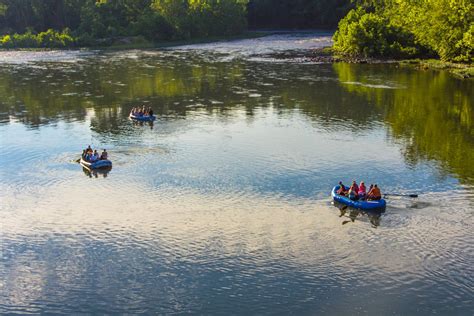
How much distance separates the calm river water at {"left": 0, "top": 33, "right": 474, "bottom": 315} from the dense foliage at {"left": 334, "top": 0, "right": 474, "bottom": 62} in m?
21.2

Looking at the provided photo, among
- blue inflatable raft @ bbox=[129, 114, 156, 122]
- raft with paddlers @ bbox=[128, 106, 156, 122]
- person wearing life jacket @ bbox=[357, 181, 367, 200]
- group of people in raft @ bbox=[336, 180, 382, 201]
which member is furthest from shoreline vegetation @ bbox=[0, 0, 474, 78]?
group of people in raft @ bbox=[336, 180, 382, 201]

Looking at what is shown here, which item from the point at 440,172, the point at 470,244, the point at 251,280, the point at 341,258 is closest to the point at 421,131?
the point at 440,172

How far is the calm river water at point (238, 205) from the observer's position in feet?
84.6

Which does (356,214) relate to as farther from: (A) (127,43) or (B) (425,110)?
(A) (127,43)

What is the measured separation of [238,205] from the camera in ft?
116

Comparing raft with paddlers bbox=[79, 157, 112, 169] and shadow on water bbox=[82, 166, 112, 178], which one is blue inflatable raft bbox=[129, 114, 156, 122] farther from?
shadow on water bbox=[82, 166, 112, 178]

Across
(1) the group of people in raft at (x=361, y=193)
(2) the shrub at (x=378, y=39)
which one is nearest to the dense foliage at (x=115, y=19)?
(2) the shrub at (x=378, y=39)

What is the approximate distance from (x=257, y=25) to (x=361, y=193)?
162 meters

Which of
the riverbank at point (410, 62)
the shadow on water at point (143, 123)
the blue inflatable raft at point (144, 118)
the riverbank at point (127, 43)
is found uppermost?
the riverbank at point (127, 43)

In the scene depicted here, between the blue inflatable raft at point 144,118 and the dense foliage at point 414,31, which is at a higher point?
the dense foliage at point 414,31

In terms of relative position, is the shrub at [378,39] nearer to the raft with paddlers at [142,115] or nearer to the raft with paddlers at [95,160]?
the raft with paddlers at [142,115]

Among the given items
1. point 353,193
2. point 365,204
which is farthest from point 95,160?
→ point 365,204

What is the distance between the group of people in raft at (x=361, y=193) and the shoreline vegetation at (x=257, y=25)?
2103 inches

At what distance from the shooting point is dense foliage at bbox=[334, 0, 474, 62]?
285ft
